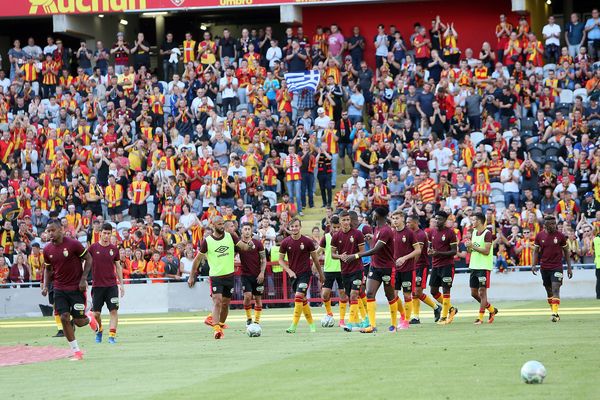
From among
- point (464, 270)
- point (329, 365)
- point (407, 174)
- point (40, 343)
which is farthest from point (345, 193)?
point (329, 365)

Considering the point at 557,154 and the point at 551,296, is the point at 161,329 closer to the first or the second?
the point at 551,296

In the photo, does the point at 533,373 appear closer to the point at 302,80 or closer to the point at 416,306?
the point at 416,306

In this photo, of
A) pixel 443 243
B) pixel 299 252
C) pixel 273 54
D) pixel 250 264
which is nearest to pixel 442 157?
pixel 273 54

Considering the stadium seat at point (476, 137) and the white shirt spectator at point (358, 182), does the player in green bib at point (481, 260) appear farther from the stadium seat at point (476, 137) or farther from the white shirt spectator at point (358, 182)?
the stadium seat at point (476, 137)

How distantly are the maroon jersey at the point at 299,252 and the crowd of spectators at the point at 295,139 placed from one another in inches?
232

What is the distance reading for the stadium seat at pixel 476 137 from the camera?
32406mm

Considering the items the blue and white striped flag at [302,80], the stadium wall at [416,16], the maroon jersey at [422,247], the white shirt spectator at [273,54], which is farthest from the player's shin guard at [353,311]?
the stadium wall at [416,16]

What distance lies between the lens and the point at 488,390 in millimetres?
12062

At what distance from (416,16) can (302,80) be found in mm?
6565

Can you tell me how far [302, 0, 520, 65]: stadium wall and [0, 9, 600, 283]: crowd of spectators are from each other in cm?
92

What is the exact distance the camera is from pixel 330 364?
48.6 ft

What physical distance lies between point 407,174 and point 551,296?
33.7 feet

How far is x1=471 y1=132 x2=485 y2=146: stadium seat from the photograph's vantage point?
106 ft

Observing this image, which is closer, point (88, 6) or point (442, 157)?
point (442, 157)
